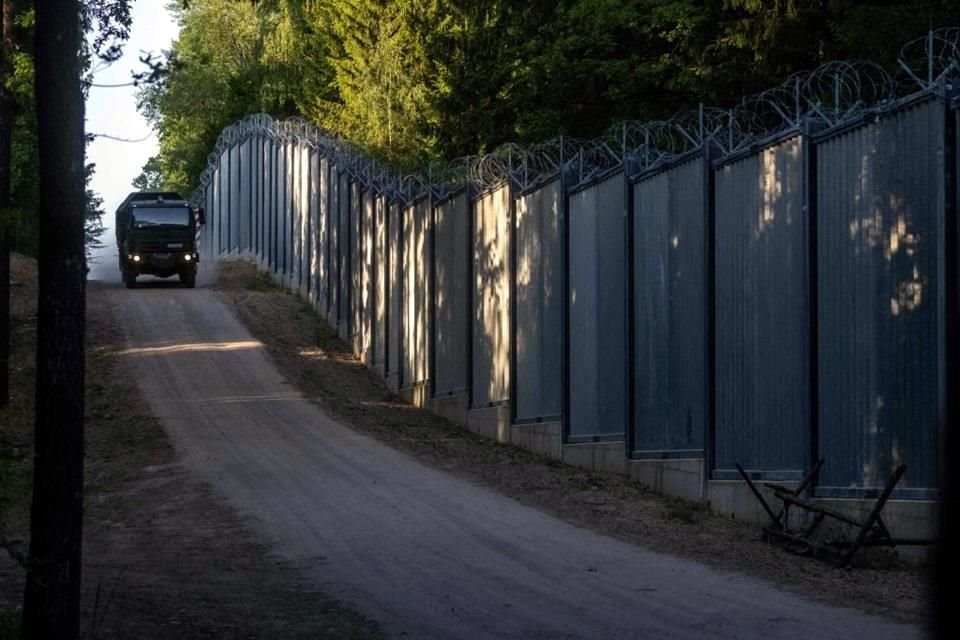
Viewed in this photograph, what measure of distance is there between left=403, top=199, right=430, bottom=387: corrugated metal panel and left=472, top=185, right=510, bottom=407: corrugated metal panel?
3342 mm

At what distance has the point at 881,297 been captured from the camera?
1250 cm

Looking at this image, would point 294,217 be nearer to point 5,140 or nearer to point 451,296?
point 451,296

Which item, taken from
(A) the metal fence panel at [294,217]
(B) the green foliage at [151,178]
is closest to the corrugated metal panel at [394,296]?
(A) the metal fence panel at [294,217]

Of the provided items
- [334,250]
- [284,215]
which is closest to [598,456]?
[334,250]

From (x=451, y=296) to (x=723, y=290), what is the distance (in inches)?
479

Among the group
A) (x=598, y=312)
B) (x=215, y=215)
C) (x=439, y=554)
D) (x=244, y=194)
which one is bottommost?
(x=439, y=554)

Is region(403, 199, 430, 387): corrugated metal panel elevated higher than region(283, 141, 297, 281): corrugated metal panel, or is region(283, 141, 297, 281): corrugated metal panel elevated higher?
region(283, 141, 297, 281): corrugated metal panel

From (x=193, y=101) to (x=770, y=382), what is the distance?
207 feet

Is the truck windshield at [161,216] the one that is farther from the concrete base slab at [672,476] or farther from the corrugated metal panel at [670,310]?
the concrete base slab at [672,476]

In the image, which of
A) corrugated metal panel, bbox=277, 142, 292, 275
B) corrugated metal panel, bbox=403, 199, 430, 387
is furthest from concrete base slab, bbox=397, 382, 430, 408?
corrugated metal panel, bbox=277, 142, 292, 275

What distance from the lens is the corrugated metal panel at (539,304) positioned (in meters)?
21.4

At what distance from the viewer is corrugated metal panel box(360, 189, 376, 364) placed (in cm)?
3444

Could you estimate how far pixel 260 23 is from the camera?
69.9 m

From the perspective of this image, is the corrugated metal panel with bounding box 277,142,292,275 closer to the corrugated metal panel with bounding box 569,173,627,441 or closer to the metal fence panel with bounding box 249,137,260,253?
the metal fence panel with bounding box 249,137,260,253
